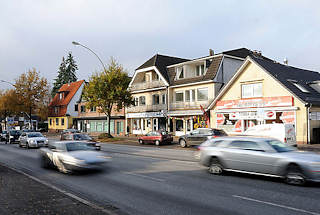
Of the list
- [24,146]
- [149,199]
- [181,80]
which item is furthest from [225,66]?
Answer: [149,199]

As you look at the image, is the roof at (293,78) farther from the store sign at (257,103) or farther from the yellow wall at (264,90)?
the store sign at (257,103)

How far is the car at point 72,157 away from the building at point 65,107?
4733 centimetres

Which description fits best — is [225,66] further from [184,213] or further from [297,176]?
[184,213]

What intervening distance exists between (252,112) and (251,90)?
2.20m

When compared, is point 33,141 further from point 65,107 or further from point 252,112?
point 65,107

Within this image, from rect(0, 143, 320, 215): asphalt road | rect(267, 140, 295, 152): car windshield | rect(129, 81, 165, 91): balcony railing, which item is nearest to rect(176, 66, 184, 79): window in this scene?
rect(129, 81, 165, 91): balcony railing

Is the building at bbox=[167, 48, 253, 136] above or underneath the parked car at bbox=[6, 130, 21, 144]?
above

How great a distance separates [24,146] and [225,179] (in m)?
21.0

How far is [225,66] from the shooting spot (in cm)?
3325

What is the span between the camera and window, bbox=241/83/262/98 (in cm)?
2741

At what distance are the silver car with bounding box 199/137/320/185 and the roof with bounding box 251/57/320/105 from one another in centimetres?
1545

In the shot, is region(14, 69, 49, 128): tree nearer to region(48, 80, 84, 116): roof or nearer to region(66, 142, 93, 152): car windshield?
region(48, 80, 84, 116): roof

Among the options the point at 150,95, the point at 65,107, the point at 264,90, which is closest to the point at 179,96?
the point at 150,95

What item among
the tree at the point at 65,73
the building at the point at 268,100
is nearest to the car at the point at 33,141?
the building at the point at 268,100
